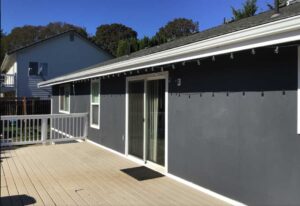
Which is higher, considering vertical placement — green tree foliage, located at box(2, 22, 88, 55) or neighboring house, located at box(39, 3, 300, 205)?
green tree foliage, located at box(2, 22, 88, 55)

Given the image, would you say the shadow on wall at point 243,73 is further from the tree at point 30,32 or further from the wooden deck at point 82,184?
the tree at point 30,32

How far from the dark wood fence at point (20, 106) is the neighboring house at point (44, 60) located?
2.25 metres

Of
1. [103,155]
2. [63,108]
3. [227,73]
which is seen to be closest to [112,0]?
[63,108]

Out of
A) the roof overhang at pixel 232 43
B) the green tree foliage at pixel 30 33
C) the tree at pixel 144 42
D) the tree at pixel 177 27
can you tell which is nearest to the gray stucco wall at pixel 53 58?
the tree at pixel 144 42

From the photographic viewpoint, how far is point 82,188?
16.2 ft

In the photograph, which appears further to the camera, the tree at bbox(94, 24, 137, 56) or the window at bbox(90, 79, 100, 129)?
the tree at bbox(94, 24, 137, 56)

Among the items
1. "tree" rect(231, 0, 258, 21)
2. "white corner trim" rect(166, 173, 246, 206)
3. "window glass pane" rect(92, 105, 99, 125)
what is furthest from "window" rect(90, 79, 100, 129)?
"tree" rect(231, 0, 258, 21)

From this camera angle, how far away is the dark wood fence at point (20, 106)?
749 inches

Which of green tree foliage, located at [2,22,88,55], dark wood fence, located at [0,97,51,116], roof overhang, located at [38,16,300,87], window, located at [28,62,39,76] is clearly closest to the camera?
roof overhang, located at [38,16,300,87]

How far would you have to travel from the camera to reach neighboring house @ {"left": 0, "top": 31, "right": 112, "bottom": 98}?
70.0ft

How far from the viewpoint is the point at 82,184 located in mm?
5152

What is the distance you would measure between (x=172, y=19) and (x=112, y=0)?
14.1 meters

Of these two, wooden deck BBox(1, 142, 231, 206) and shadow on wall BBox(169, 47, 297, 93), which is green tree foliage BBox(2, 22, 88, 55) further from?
shadow on wall BBox(169, 47, 297, 93)

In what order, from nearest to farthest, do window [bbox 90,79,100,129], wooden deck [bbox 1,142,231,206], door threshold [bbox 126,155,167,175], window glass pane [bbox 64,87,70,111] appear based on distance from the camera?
wooden deck [bbox 1,142,231,206] < door threshold [bbox 126,155,167,175] < window [bbox 90,79,100,129] < window glass pane [bbox 64,87,70,111]
